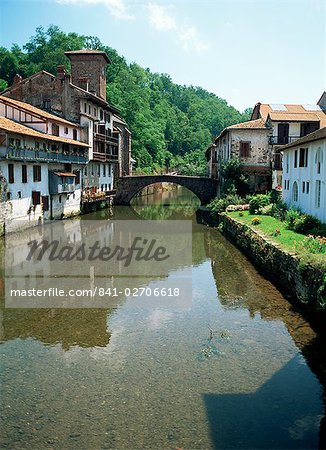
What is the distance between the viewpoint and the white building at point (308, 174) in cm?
2575

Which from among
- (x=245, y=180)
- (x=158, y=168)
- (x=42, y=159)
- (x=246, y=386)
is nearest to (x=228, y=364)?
(x=246, y=386)

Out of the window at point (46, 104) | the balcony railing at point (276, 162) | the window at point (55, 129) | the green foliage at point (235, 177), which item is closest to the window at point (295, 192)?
the green foliage at point (235, 177)

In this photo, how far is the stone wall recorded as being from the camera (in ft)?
48.2

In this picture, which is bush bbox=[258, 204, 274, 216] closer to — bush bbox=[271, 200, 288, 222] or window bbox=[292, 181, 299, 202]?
bush bbox=[271, 200, 288, 222]

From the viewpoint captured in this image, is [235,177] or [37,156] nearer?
[37,156]

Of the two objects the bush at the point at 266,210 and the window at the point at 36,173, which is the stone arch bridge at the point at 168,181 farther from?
the window at the point at 36,173

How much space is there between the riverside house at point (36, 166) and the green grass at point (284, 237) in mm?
15748

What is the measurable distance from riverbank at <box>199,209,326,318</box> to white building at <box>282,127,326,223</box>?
3.93 m

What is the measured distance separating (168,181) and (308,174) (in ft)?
95.7

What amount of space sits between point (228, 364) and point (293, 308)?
5.58 metres

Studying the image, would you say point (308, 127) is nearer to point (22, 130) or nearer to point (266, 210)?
point (266, 210)

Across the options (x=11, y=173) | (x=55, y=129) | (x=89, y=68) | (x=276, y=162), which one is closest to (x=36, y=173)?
(x=11, y=173)

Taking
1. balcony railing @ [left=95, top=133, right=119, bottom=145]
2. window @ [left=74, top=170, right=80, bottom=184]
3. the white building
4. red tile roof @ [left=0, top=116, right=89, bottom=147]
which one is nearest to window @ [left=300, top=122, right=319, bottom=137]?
the white building

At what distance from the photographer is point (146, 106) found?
107500 mm
